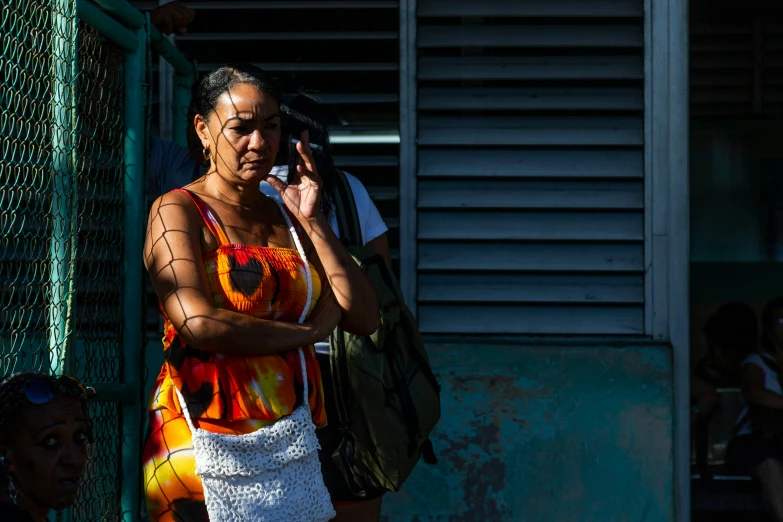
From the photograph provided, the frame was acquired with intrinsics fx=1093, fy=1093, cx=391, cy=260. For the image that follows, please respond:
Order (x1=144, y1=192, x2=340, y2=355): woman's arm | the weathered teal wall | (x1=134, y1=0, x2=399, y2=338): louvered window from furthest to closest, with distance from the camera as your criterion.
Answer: (x1=134, y1=0, x2=399, y2=338): louvered window
the weathered teal wall
(x1=144, y1=192, x2=340, y2=355): woman's arm

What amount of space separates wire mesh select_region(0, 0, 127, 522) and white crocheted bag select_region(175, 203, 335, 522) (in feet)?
1.83

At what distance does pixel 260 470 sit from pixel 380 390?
1.91 feet

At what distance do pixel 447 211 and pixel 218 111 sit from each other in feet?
6.45

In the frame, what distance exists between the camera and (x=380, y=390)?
10.9ft

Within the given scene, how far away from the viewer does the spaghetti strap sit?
9.71 ft
